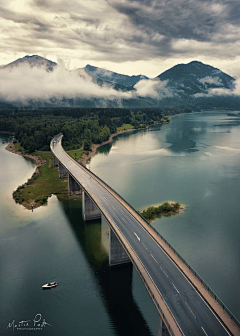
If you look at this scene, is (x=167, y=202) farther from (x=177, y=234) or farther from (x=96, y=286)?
(x=96, y=286)

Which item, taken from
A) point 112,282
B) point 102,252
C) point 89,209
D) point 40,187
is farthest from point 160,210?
point 40,187

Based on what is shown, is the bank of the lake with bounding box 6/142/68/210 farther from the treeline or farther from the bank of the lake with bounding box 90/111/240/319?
the treeline

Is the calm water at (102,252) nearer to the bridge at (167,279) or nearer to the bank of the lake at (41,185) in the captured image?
the bank of the lake at (41,185)

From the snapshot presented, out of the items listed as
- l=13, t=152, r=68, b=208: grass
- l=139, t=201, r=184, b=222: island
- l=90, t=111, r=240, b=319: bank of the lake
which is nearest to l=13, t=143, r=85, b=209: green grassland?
l=13, t=152, r=68, b=208: grass

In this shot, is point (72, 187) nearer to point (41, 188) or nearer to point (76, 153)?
point (41, 188)
